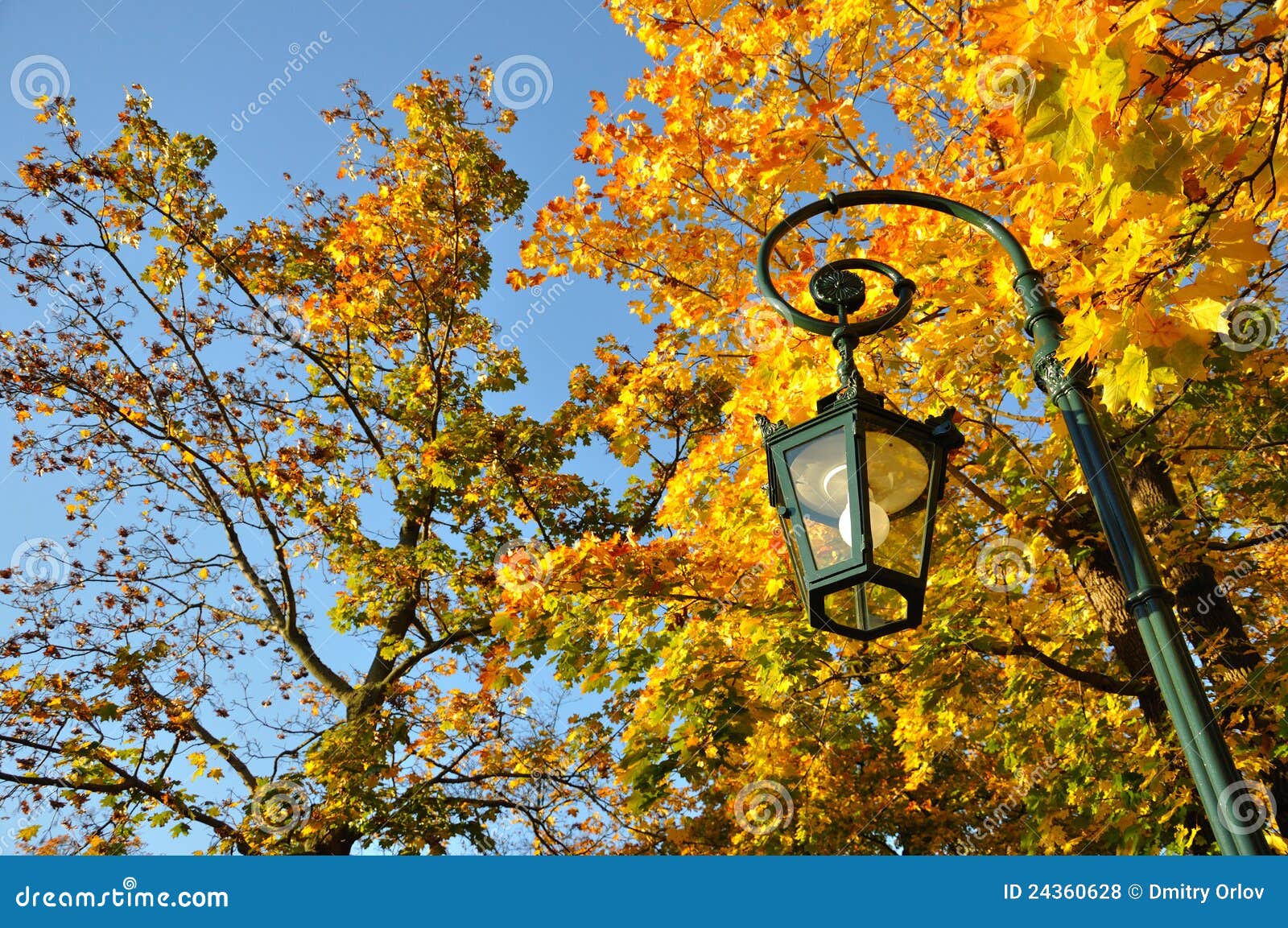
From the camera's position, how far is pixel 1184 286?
2545 millimetres

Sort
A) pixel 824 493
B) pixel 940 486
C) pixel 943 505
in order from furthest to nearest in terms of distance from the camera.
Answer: pixel 943 505 → pixel 940 486 → pixel 824 493

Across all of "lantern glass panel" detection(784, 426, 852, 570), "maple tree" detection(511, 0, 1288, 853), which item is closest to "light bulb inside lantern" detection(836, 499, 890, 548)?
"lantern glass panel" detection(784, 426, 852, 570)

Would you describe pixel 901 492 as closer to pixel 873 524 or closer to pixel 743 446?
pixel 873 524

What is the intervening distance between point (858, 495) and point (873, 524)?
0.10 meters

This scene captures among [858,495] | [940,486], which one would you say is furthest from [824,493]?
[940,486]

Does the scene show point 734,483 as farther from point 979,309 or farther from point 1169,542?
point 1169,542

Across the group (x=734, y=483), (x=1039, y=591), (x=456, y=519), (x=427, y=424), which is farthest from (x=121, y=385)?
(x=1039, y=591)

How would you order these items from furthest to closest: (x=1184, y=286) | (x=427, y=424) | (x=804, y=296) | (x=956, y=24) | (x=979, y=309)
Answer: (x=427, y=424), (x=956, y=24), (x=804, y=296), (x=979, y=309), (x=1184, y=286)

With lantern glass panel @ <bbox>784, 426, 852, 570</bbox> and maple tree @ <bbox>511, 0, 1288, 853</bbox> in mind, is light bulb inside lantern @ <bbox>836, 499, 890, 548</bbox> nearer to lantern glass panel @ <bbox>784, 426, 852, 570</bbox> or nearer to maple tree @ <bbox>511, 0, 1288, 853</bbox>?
lantern glass panel @ <bbox>784, 426, 852, 570</bbox>

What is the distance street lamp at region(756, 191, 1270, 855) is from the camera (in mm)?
2146

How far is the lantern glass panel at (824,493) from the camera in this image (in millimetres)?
2705

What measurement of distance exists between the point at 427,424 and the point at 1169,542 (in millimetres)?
9672

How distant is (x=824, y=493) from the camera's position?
9.15 feet

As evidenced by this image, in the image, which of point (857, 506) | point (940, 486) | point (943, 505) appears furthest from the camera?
point (943, 505)
